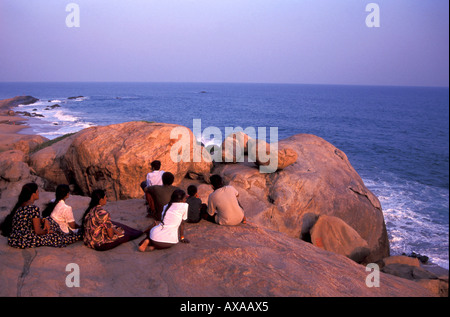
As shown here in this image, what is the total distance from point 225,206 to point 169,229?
145cm

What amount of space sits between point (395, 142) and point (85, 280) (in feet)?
136

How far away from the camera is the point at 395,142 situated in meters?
38.3

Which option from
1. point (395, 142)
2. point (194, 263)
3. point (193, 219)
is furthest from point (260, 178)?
point (395, 142)

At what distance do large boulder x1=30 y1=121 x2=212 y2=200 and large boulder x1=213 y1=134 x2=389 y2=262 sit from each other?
1.76m

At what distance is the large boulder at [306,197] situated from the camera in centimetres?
959

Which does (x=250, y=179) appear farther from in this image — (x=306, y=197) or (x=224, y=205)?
(x=224, y=205)

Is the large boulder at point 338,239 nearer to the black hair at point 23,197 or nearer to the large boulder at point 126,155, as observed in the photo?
the large boulder at point 126,155

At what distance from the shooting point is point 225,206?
20.9 ft

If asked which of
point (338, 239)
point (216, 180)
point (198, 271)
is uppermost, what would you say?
point (216, 180)

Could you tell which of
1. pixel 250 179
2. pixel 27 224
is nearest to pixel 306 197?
pixel 250 179
